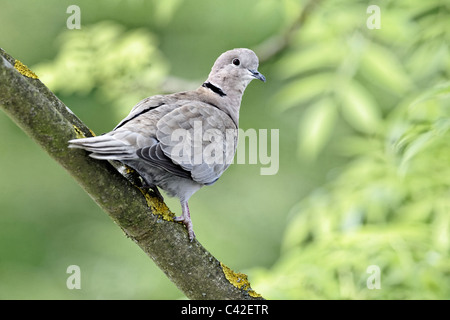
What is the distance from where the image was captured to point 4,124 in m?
5.57

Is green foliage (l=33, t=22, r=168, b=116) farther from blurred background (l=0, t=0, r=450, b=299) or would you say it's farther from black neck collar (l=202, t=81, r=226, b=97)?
black neck collar (l=202, t=81, r=226, b=97)

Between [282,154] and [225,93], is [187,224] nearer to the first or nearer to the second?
[225,93]

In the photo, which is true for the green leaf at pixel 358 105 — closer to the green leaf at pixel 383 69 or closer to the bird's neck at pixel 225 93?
the green leaf at pixel 383 69

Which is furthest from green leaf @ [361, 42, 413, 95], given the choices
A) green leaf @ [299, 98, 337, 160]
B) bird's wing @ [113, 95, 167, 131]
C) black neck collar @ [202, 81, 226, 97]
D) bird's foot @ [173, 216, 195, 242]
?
bird's foot @ [173, 216, 195, 242]

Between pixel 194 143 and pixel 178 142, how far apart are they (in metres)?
0.13

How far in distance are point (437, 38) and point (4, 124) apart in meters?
4.17

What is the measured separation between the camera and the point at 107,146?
5.89 ft

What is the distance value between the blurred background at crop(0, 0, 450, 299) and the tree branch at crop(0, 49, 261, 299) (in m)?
0.61

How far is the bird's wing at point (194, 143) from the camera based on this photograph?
213cm

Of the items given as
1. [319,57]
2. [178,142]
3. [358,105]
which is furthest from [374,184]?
[178,142]

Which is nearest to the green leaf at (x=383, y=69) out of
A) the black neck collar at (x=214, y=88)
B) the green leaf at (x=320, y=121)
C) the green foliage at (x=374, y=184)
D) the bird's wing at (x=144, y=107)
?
the green foliage at (x=374, y=184)

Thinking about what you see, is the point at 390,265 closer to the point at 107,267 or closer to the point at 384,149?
the point at 384,149
